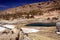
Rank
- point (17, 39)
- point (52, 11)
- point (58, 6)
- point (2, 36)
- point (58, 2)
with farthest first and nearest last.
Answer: point (58, 2)
point (58, 6)
point (52, 11)
point (17, 39)
point (2, 36)

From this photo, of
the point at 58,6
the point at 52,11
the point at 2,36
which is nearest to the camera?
the point at 2,36

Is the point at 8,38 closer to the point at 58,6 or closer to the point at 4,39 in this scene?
the point at 4,39

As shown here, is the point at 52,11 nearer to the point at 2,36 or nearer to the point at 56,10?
the point at 56,10

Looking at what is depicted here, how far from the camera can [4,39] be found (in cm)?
703

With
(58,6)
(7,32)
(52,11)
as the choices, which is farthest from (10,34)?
(58,6)

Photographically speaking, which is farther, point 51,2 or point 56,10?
point 51,2

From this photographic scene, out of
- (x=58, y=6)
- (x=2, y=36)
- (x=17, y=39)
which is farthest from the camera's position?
(x=58, y=6)

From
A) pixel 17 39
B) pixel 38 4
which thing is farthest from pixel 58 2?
pixel 17 39

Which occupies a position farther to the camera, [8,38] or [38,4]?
[38,4]

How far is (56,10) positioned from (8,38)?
30.4 metres

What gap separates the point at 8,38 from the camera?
7.09m

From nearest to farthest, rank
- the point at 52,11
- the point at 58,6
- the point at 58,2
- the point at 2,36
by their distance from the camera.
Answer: the point at 2,36
the point at 52,11
the point at 58,6
the point at 58,2

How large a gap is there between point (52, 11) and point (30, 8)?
769 cm

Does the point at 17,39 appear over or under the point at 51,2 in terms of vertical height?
under
